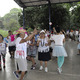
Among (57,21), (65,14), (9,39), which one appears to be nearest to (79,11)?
(65,14)

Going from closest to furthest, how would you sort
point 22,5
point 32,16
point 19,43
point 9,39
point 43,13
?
point 19,43 → point 9,39 → point 22,5 → point 43,13 → point 32,16

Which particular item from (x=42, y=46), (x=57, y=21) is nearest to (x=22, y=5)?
(x=57, y=21)

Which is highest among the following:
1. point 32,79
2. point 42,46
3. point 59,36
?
point 59,36

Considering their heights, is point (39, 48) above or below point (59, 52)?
above

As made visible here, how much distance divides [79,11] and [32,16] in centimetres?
931

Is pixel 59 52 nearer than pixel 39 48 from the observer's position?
Yes

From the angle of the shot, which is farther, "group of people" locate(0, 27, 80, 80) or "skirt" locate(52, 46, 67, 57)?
"skirt" locate(52, 46, 67, 57)

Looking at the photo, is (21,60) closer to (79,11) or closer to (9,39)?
(9,39)

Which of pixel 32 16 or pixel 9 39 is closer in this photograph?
pixel 9 39

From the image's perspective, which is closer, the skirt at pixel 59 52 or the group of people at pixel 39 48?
the group of people at pixel 39 48

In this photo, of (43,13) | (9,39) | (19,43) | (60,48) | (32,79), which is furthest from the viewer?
(43,13)

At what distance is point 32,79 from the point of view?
155 inches

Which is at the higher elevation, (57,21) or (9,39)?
(57,21)

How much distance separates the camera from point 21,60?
3.31 meters
